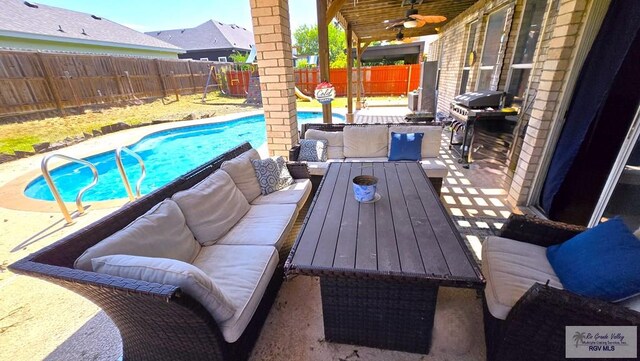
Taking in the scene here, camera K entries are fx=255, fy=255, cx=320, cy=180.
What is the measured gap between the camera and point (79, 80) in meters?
9.01

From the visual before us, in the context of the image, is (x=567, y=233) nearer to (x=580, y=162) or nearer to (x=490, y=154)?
(x=580, y=162)

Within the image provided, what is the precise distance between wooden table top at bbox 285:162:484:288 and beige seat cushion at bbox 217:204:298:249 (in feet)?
1.17

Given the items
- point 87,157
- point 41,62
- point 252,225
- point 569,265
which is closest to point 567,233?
point 569,265

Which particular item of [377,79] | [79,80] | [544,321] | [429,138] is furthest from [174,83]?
[544,321]

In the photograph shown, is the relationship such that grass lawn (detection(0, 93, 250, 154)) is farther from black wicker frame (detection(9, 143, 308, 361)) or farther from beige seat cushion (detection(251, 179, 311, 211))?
black wicker frame (detection(9, 143, 308, 361))

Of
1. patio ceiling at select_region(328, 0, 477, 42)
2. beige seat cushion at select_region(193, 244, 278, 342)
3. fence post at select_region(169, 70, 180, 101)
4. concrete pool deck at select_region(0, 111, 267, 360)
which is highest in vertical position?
patio ceiling at select_region(328, 0, 477, 42)

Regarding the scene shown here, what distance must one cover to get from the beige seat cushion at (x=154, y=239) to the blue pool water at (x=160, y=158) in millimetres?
4425

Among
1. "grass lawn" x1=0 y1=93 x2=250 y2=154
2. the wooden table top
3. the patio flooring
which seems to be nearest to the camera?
the wooden table top

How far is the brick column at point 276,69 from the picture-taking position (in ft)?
9.30

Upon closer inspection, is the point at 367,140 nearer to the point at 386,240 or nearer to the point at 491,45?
the point at 386,240

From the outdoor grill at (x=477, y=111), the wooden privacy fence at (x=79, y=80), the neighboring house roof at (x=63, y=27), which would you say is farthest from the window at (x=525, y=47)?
the neighboring house roof at (x=63, y=27)

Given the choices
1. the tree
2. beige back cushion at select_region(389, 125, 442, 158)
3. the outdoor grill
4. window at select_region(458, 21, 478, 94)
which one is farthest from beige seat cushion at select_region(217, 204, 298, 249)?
the tree

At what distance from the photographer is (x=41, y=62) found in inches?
320

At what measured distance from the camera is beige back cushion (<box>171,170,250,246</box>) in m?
1.82
